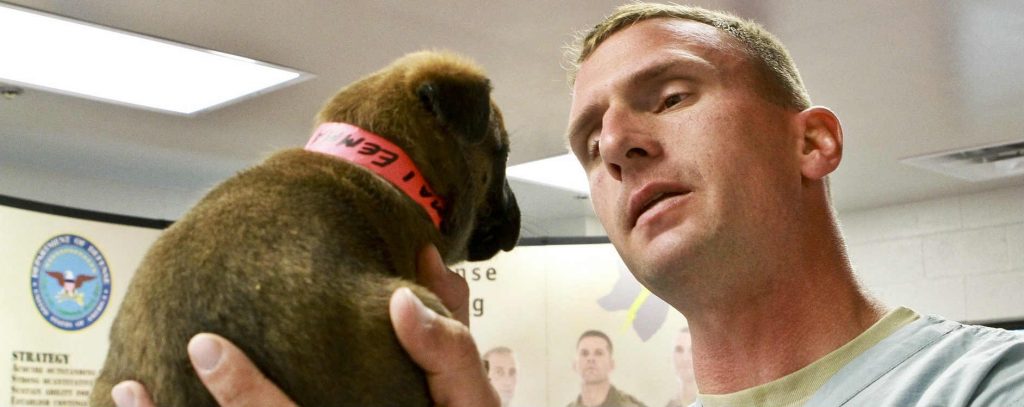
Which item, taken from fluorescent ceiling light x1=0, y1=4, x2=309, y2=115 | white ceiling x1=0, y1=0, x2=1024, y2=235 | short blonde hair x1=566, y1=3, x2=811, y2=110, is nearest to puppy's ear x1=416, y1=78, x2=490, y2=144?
short blonde hair x1=566, y1=3, x2=811, y2=110

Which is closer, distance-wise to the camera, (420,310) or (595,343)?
(420,310)

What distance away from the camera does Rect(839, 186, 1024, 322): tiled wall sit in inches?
274

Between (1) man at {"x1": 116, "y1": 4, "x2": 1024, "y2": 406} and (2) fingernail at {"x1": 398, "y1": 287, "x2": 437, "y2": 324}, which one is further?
(1) man at {"x1": 116, "y1": 4, "x2": 1024, "y2": 406}

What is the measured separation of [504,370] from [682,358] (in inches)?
38.5

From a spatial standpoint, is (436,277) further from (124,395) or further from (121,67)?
(121,67)

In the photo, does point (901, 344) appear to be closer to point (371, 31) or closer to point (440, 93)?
point (440, 93)

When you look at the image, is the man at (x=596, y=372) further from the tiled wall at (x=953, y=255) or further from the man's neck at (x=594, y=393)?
the tiled wall at (x=953, y=255)

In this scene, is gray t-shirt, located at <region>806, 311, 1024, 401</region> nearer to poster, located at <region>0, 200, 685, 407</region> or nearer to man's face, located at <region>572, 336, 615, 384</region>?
poster, located at <region>0, 200, 685, 407</region>

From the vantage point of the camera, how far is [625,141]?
167 cm

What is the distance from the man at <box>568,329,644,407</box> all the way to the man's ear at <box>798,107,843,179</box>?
474cm

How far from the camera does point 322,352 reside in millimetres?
1107

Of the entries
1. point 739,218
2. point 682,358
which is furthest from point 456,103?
point 682,358

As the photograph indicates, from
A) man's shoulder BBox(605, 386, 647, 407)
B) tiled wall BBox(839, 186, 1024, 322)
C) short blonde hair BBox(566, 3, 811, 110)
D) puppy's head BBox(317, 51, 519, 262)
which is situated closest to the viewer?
puppy's head BBox(317, 51, 519, 262)

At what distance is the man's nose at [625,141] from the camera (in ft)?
5.48
